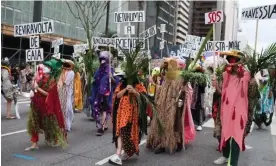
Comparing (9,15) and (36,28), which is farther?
(9,15)

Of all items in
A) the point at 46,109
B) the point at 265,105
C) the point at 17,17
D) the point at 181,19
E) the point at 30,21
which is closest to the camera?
the point at 46,109

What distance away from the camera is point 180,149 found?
23.4 ft

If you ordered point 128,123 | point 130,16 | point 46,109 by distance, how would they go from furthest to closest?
point 130,16
point 46,109
point 128,123

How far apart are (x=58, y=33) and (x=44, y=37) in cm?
460

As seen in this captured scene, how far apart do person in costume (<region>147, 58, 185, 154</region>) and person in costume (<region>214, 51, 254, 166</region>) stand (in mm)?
1248

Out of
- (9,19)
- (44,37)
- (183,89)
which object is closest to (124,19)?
(183,89)

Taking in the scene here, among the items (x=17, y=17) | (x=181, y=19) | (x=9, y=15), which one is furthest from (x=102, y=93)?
(x=181, y=19)

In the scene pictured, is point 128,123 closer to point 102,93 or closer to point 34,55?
point 102,93

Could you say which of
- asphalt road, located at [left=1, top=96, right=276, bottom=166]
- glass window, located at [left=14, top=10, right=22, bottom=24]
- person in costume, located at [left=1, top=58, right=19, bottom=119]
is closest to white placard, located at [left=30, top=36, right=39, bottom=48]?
person in costume, located at [left=1, top=58, right=19, bottom=119]

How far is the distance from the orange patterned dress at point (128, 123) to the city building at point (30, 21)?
16174 millimetres

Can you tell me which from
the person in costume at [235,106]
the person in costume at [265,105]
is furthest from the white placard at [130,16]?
the person in costume at [235,106]

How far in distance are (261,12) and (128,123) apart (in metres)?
3.50

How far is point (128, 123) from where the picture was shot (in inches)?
236

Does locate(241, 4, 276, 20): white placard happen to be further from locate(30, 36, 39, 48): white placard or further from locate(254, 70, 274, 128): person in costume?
locate(30, 36, 39, 48): white placard
